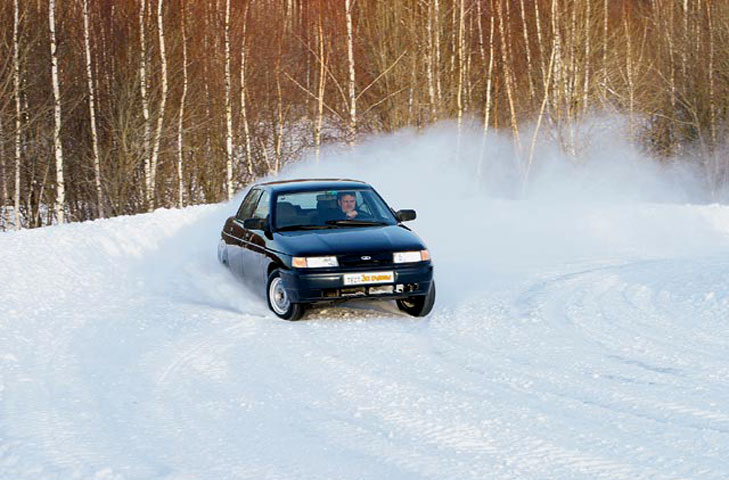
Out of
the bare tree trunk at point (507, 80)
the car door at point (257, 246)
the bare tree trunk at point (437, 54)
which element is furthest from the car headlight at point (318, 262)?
the bare tree trunk at point (437, 54)

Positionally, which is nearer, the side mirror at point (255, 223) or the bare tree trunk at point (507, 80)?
the side mirror at point (255, 223)

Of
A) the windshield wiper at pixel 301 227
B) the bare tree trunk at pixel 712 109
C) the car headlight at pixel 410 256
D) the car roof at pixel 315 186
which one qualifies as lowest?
the car headlight at pixel 410 256

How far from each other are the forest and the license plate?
53.8 ft

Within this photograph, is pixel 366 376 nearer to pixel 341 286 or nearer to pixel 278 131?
pixel 341 286

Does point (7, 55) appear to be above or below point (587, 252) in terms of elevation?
above

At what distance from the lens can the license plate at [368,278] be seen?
9273 mm

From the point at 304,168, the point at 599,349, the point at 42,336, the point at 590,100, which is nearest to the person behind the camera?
the point at 599,349

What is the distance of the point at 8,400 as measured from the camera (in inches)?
245

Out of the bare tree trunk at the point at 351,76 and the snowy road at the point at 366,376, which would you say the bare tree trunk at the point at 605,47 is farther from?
the snowy road at the point at 366,376

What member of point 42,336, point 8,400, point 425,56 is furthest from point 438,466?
point 425,56

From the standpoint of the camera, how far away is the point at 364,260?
30.7ft

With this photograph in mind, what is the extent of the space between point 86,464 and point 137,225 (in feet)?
38.2

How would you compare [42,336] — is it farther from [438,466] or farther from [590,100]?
[590,100]

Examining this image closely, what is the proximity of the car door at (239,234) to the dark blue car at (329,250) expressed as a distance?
1.9 inches
